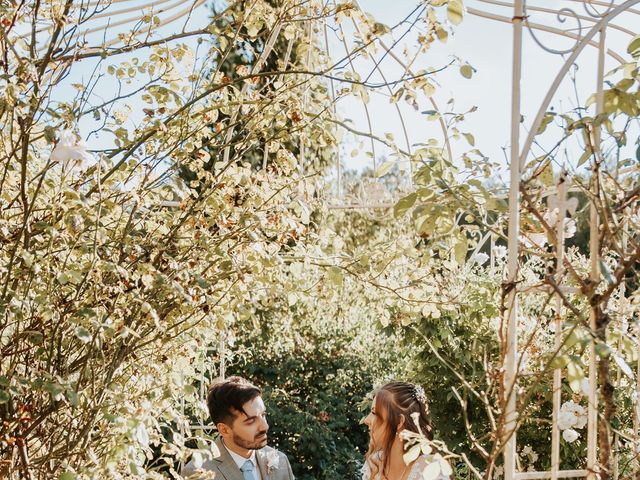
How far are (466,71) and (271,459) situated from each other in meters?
2.11

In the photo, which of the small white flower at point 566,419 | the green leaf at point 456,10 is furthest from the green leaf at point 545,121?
the small white flower at point 566,419

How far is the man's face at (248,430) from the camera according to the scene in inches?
130

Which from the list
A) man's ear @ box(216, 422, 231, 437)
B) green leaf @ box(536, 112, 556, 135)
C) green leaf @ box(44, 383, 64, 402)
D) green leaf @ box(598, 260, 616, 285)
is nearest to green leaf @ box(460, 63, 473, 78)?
green leaf @ box(536, 112, 556, 135)

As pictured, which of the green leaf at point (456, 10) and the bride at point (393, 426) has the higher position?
the green leaf at point (456, 10)

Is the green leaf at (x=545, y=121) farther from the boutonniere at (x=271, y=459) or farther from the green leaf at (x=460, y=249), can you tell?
the boutonniere at (x=271, y=459)

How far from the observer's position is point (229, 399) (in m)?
3.33

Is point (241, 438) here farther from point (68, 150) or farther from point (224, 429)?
point (68, 150)

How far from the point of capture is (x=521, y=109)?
1.77 m

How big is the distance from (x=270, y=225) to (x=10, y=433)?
96 cm

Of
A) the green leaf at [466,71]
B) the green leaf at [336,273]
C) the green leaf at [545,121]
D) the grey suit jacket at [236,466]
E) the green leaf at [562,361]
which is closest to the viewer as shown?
the green leaf at [562,361]

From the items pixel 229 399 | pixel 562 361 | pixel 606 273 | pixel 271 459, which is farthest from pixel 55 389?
pixel 271 459

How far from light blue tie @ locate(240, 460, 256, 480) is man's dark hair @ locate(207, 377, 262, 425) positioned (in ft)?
0.61

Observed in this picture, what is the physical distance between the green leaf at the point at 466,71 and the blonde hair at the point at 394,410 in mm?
1767

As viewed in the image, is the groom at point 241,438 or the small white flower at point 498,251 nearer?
the groom at point 241,438
